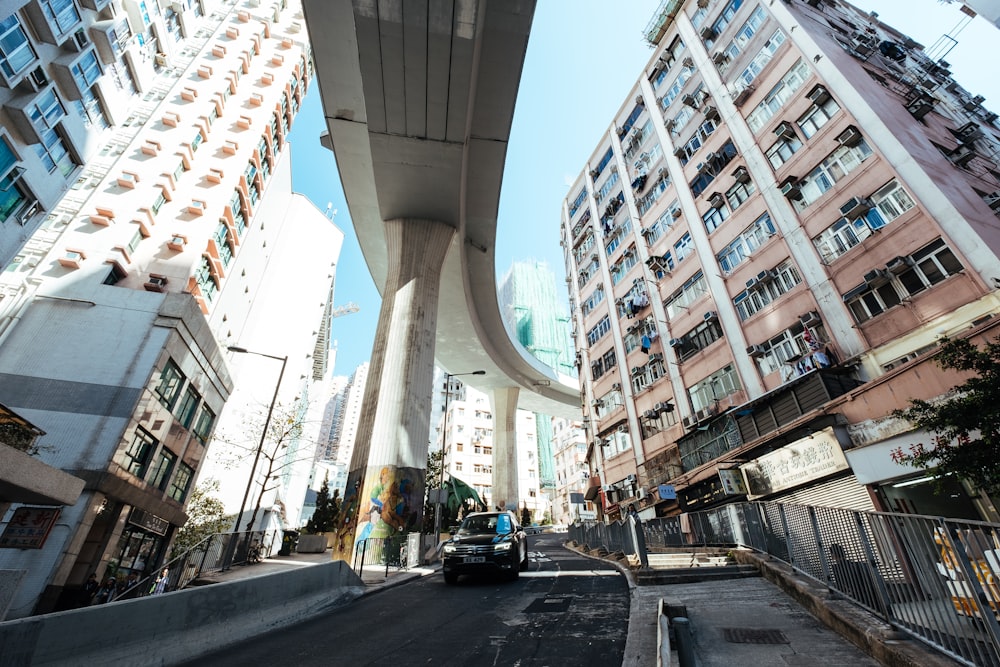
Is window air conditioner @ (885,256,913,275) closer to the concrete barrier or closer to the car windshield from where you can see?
the car windshield

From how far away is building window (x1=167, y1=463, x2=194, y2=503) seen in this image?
→ 63.6 feet

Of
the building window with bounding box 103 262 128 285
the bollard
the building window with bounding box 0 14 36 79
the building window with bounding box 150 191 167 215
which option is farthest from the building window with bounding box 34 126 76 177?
the bollard

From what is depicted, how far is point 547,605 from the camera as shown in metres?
8.18

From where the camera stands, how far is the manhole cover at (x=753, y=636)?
5.28 metres

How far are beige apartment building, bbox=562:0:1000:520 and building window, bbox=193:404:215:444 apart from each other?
2331cm

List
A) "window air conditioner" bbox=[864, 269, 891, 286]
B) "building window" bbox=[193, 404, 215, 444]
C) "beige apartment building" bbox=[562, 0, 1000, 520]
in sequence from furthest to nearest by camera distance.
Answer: "building window" bbox=[193, 404, 215, 444], "window air conditioner" bbox=[864, 269, 891, 286], "beige apartment building" bbox=[562, 0, 1000, 520]

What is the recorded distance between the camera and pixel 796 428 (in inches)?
651

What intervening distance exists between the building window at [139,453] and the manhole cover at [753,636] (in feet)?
59.9

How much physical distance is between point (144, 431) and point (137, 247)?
1045 cm

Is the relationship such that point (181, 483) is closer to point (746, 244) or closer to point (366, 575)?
point (366, 575)

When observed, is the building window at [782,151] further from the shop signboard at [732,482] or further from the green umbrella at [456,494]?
the green umbrella at [456,494]

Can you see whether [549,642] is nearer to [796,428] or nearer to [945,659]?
[945,659]

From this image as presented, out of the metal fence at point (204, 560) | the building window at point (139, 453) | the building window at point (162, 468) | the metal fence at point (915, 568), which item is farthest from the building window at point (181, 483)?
the metal fence at point (915, 568)

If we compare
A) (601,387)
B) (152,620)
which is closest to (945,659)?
(152,620)
